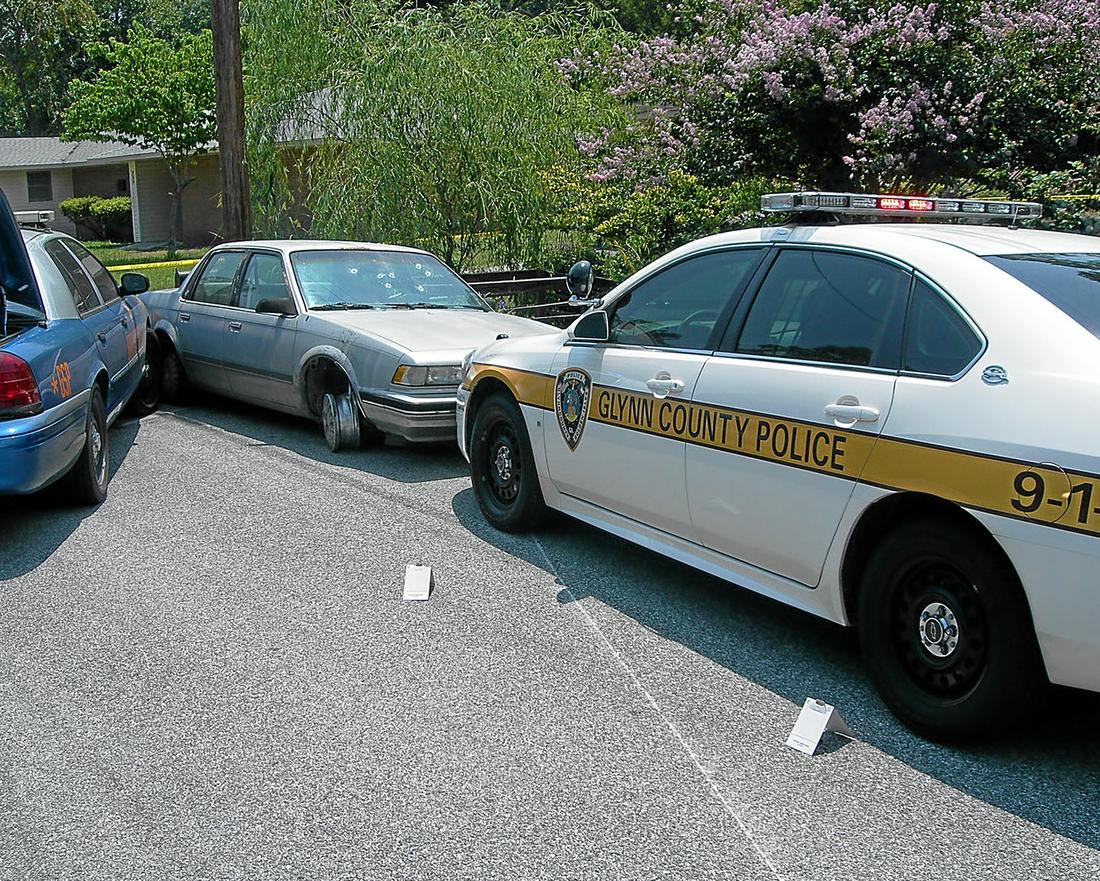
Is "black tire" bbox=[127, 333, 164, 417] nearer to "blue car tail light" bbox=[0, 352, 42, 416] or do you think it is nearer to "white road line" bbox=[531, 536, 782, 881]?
"blue car tail light" bbox=[0, 352, 42, 416]

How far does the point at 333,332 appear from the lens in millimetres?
8375

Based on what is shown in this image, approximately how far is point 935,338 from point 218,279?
7288 mm

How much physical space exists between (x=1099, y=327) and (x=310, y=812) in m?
2.89

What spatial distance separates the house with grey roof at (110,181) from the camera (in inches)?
1425

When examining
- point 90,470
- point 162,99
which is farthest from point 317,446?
point 162,99

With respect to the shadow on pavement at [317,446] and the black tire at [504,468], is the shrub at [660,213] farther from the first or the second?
the black tire at [504,468]

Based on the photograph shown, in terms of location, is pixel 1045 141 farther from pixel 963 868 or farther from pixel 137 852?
pixel 137 852

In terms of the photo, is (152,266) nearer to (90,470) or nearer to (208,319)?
(208,319)

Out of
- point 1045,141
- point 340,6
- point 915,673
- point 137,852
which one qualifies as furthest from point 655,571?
point 340,6

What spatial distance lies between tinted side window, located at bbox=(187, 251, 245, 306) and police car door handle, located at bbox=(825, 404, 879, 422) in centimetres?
661

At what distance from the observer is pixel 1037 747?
3.93m

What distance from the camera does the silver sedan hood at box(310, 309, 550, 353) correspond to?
8052mm

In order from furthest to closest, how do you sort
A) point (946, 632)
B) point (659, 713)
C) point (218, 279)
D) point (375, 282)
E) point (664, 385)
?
point (218, 279) < point (375, 282) < point (664, 385) < point (659, 713) < point (946, 632)

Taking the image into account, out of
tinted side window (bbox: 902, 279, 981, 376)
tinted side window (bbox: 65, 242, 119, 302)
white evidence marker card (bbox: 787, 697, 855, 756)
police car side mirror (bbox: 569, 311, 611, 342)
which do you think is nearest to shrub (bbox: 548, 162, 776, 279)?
tinted side window (bbox: 65, 242, 119, 302)
